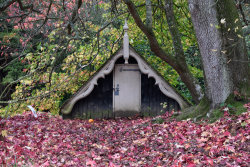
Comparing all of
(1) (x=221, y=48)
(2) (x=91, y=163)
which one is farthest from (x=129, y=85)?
(2) (x=91, y=163)

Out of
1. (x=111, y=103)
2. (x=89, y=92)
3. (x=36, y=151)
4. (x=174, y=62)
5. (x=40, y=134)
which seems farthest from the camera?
(x=111, y=103)

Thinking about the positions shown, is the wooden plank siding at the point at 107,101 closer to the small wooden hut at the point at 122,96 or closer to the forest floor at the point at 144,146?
the small wooden hut at the point at 122,96

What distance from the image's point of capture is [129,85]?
1325 centimetres

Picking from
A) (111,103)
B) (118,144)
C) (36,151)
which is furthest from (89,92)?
(36,151)

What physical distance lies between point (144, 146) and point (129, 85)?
21.1ft

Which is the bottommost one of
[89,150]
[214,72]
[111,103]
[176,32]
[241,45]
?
[89,150]

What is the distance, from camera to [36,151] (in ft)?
22.1

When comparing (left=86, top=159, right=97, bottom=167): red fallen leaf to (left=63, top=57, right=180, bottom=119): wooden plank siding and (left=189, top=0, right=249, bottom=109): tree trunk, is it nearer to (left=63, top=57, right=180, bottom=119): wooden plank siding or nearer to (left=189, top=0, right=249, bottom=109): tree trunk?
(left=189, top=0, right=249, bottom=109): tree trunk

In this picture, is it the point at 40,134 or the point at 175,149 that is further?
the point at 40,134

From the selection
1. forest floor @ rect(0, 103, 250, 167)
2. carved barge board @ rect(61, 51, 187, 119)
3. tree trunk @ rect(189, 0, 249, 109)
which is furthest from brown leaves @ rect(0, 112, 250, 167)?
carved barge board @ rect(61, 51, 187, 119)

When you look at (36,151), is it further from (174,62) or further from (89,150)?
(174,62)

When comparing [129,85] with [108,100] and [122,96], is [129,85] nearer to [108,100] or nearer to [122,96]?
[122,96]

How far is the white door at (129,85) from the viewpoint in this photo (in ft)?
43.4

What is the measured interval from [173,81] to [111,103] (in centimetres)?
362
